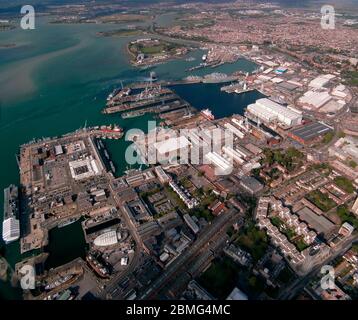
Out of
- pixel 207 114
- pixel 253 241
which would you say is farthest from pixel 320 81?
pixel 253 241

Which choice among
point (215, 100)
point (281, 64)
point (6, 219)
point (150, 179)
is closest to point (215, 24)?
point (281, 64)

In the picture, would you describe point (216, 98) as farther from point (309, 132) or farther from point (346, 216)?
point (346, 216)

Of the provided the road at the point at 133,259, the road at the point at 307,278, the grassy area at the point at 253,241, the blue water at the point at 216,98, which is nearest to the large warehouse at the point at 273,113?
the blue water at the point at 216,98

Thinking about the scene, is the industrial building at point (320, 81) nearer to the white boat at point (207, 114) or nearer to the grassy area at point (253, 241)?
the white boat at point (207, 114)

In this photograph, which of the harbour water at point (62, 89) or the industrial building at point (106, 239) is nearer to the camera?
the industrial building at point (106, 239)

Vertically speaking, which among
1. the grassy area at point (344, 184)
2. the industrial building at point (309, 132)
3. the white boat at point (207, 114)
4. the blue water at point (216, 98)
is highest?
the blue water at point (216, 98)

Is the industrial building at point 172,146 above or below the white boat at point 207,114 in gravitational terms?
below

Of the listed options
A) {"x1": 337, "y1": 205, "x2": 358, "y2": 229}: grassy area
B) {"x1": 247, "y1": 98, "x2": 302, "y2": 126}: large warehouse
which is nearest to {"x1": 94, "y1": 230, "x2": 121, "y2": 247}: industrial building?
{"x1": 337, "y1": 205, "x2": 358, "y2": 229}: grassy area
